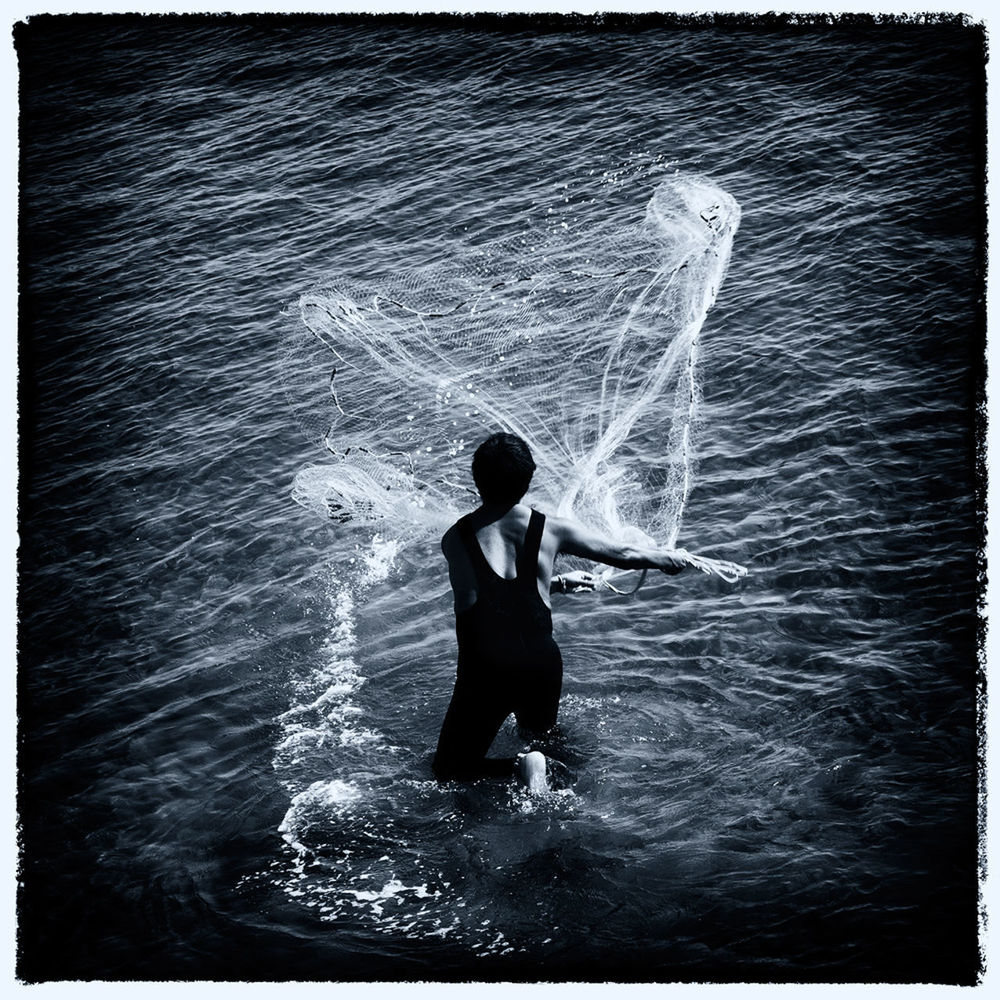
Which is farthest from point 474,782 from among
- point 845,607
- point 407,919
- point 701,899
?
point 845,607

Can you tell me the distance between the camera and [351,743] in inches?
234

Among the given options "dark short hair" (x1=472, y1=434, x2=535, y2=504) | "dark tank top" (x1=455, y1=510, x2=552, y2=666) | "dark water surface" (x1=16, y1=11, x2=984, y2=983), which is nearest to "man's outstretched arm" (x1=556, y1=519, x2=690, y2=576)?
"dark tank top" (x1=455, y1=510, x2=552, y2=666)

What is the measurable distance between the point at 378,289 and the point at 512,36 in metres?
2.02

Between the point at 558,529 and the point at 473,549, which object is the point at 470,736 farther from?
the point at 558,529

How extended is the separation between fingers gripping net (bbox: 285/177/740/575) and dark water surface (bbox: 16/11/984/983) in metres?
0.46

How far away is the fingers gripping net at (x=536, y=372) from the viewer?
6609mm

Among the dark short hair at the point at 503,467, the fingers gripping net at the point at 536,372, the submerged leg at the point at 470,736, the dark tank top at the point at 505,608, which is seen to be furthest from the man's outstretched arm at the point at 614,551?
the submerged leg at the point at 470,736

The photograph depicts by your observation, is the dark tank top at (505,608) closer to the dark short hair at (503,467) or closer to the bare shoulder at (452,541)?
the bare shoulder at (452,541)

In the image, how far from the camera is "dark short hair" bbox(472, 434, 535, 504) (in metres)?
4.81

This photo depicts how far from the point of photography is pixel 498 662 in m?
5.03

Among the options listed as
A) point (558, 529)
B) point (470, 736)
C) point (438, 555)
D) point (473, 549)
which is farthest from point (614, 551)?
point (438, 555)

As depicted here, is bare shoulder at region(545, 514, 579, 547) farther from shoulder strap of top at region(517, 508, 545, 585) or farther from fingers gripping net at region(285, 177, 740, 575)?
fingers gripping net at region(285, 177, 740, 575)

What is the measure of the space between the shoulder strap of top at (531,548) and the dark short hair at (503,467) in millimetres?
129

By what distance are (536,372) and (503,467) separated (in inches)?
119
